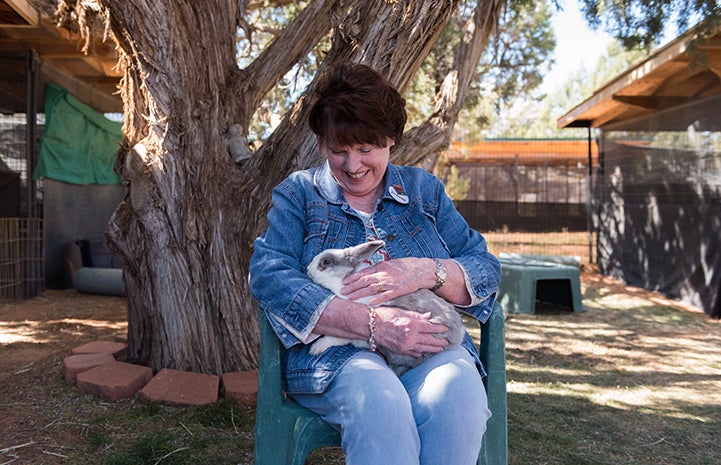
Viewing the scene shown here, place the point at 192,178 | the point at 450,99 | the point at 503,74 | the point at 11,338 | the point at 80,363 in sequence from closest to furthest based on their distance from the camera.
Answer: the point at 192,178 < the point at 80,363 < the point at 450,99 < the point at 11,338 < the point at 503,74

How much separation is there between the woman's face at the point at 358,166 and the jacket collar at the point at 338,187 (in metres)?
0.03

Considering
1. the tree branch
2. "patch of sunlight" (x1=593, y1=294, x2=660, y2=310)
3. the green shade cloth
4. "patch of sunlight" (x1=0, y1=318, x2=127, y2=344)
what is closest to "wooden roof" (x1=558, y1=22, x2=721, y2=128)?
the tree branch

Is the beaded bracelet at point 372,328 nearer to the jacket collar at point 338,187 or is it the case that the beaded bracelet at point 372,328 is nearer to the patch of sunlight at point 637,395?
the jacket collar at point 338,187

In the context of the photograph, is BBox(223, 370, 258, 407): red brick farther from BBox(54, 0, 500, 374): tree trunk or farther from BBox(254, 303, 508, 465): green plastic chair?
BBox(254, 303, 508, 465): green plastic chair

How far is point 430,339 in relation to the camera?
1.76m

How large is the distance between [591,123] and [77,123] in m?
8.43

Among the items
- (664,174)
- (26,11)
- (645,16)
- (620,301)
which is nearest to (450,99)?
(645,16)

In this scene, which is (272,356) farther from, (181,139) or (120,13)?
(120,13)

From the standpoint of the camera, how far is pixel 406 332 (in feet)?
5.71

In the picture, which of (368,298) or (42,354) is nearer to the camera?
(368,298)

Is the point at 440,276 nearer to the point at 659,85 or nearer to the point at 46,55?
the point at 46,55

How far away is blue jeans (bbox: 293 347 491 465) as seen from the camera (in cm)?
149

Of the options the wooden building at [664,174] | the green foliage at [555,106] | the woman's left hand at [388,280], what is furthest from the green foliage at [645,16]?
the green foliage at [555,106]

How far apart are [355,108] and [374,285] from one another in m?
0.58
